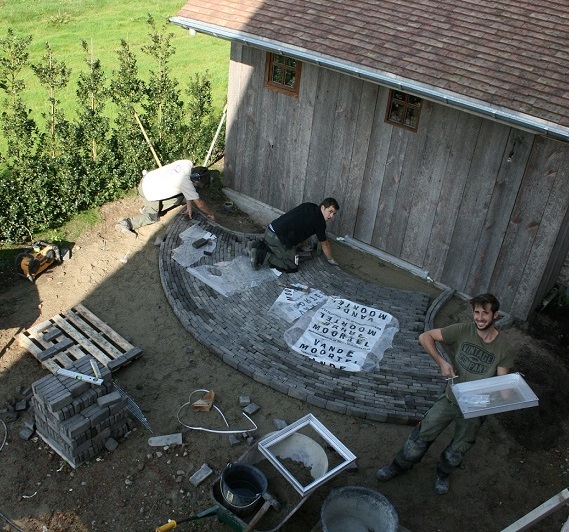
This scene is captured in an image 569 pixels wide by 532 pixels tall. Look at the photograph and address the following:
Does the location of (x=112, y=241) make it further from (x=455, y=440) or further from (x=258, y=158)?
(x=455, y=440)

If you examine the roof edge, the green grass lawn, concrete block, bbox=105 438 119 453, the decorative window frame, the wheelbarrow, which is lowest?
the green grass lawn

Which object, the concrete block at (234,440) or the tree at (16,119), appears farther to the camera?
the tree at (16,119)

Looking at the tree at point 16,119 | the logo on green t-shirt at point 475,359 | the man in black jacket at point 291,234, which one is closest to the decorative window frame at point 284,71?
the man in black jacket at point 291,234

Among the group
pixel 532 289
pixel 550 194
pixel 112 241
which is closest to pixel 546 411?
pixel 532 289

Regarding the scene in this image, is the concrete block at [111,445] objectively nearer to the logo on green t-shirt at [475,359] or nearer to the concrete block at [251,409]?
the concrete block at [251,409]

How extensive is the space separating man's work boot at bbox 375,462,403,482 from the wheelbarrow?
2.78 feet

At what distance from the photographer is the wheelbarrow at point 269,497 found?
610 cm

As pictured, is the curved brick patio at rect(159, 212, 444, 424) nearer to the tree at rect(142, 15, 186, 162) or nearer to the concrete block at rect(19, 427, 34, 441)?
the concrete block at rect(19, 427, 34, 441)

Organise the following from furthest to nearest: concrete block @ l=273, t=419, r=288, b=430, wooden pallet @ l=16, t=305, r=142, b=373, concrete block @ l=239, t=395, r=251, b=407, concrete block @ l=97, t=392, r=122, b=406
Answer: wooden pallet @ l=16, t=305, r=142, b=373
concrete block @ l=239, t=395, r=251, b=407
concrete block @ l=273, t=419, r=288, b=430
concrete block @ l=97, t=392, r=122, b=406

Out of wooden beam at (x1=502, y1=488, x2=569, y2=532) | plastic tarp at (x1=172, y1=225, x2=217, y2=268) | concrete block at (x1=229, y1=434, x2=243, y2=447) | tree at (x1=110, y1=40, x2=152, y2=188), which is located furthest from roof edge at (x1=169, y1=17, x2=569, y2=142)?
concrete block at (x1=229, y1=434, x2=243, y2=447)

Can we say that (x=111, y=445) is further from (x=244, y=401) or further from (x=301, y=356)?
(x=301, y=356)

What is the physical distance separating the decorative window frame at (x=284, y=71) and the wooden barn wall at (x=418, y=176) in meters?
0.12

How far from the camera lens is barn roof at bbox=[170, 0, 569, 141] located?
812 cm

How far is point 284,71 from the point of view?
10.8 m
